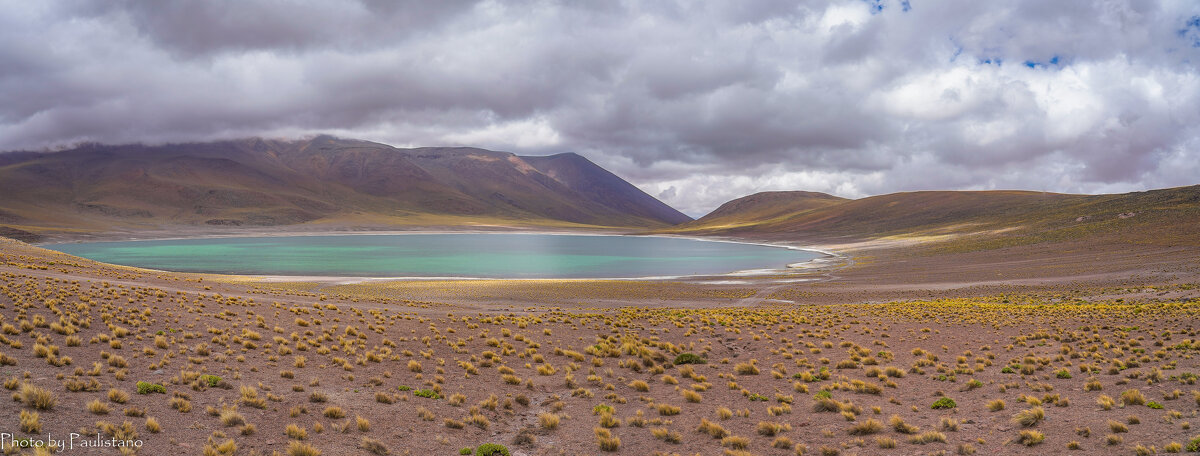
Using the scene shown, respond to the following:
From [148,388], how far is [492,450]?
306 inches

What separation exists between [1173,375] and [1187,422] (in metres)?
5.05

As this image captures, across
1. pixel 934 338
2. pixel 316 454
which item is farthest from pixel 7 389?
pixel 934 338

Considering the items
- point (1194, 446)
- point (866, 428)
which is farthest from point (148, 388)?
point (1194, 446)

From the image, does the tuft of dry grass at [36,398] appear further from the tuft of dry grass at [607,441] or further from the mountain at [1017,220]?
the mountain at [1017,220]

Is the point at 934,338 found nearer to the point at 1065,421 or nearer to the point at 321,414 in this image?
the point at 1065,421

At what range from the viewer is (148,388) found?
40.8 ft

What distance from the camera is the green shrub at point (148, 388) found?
12.3m

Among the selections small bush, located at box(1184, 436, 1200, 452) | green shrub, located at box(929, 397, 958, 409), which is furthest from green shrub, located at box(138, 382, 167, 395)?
small bush, located at box(1184, 436, 1200, 452)

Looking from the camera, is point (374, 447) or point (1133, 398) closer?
point (374, 447)

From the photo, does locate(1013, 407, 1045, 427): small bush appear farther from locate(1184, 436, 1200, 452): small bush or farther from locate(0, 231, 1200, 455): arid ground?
locate(1184, 436, 1200, 452): small bush

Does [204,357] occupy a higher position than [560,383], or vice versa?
[204,357]

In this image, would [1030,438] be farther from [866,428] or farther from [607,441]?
[607,441]

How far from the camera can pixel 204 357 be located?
15969mm

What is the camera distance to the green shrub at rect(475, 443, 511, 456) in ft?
36.6
